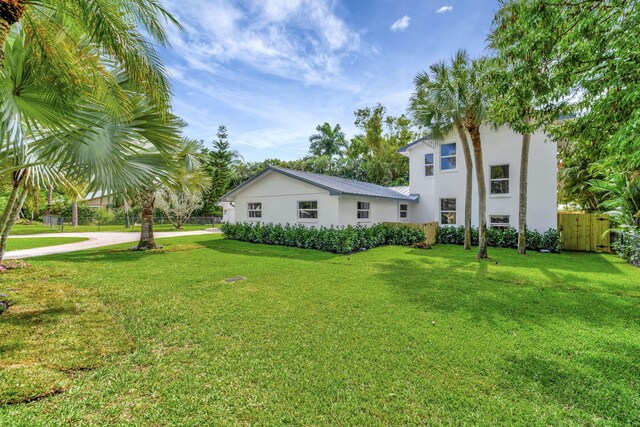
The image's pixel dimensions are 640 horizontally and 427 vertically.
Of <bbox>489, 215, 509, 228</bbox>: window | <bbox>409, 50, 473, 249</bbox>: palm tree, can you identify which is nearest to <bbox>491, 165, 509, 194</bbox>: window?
<bbox>489, 215, 509, 228</bbox>: window

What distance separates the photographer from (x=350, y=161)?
36.8 m

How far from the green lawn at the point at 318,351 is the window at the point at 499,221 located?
8.15 meters

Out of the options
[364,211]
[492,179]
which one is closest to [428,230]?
[364,211]

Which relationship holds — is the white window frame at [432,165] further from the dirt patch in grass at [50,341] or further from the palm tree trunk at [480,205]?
the dirt patch in grass at [50,341]

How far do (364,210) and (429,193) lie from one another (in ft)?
16.9

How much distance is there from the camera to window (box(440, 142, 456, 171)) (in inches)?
667

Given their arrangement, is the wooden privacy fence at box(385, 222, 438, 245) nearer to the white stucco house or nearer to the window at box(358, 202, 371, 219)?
the white stucco house

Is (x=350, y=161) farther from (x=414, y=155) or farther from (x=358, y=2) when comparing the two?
(x=358, y=2)

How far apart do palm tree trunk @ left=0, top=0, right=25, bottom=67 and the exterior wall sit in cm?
1160

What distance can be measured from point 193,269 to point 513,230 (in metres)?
14.7

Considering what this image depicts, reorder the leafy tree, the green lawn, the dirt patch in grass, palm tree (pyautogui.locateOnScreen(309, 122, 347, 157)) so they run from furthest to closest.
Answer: palm tree (pyautogui.locateOnScreen(309, 122, 347, 157)), the leafy tree, the dirt patch in grass, the green lawn

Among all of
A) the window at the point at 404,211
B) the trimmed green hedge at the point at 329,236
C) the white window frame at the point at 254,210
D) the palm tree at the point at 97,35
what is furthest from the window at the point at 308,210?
the palm tree at the point at 97,35

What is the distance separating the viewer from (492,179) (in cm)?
1588

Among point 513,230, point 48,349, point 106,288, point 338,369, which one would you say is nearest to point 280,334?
point 338,369
